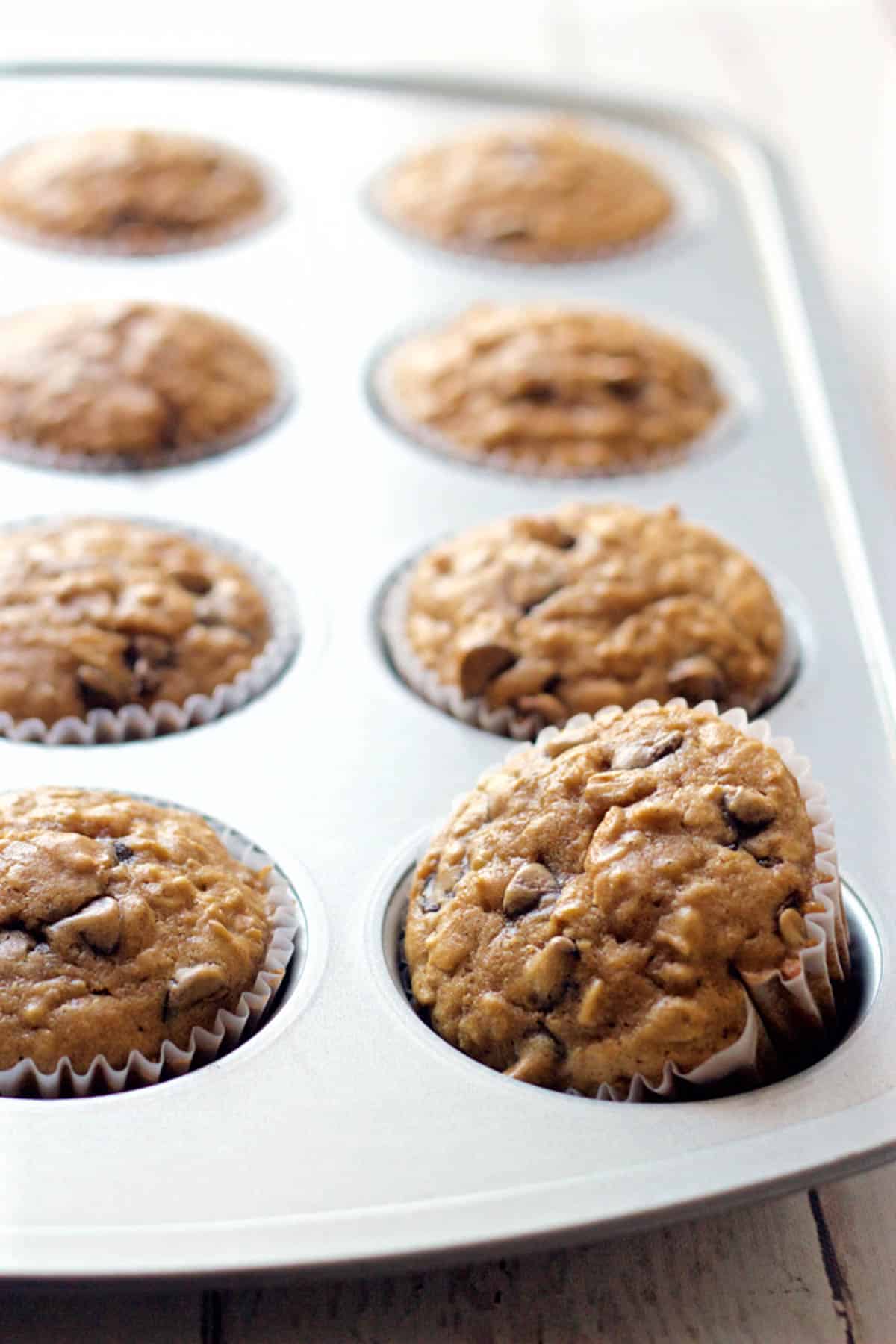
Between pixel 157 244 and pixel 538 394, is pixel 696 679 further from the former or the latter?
pixel 157 244

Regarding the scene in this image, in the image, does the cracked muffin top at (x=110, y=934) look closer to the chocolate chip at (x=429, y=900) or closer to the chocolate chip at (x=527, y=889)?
the chocolate chip at (x=429, y=900)

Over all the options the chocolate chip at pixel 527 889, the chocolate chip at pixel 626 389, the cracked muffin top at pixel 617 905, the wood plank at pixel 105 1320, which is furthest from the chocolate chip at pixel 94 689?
the chocolate chip at pixel 626 389

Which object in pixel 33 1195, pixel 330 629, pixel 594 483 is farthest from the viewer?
pixel 594 483

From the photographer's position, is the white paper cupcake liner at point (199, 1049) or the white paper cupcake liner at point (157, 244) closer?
the white paper cupcake liner at point (199, 1049)

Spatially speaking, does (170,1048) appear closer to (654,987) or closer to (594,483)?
(654,987)

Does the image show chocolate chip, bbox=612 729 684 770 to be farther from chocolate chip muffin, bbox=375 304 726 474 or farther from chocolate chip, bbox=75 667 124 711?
chocolate chip muffin, bbox=375 304 726 474

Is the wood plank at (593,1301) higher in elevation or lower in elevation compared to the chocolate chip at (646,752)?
lower

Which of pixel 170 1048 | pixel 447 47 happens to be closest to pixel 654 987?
pixel 170 1048
